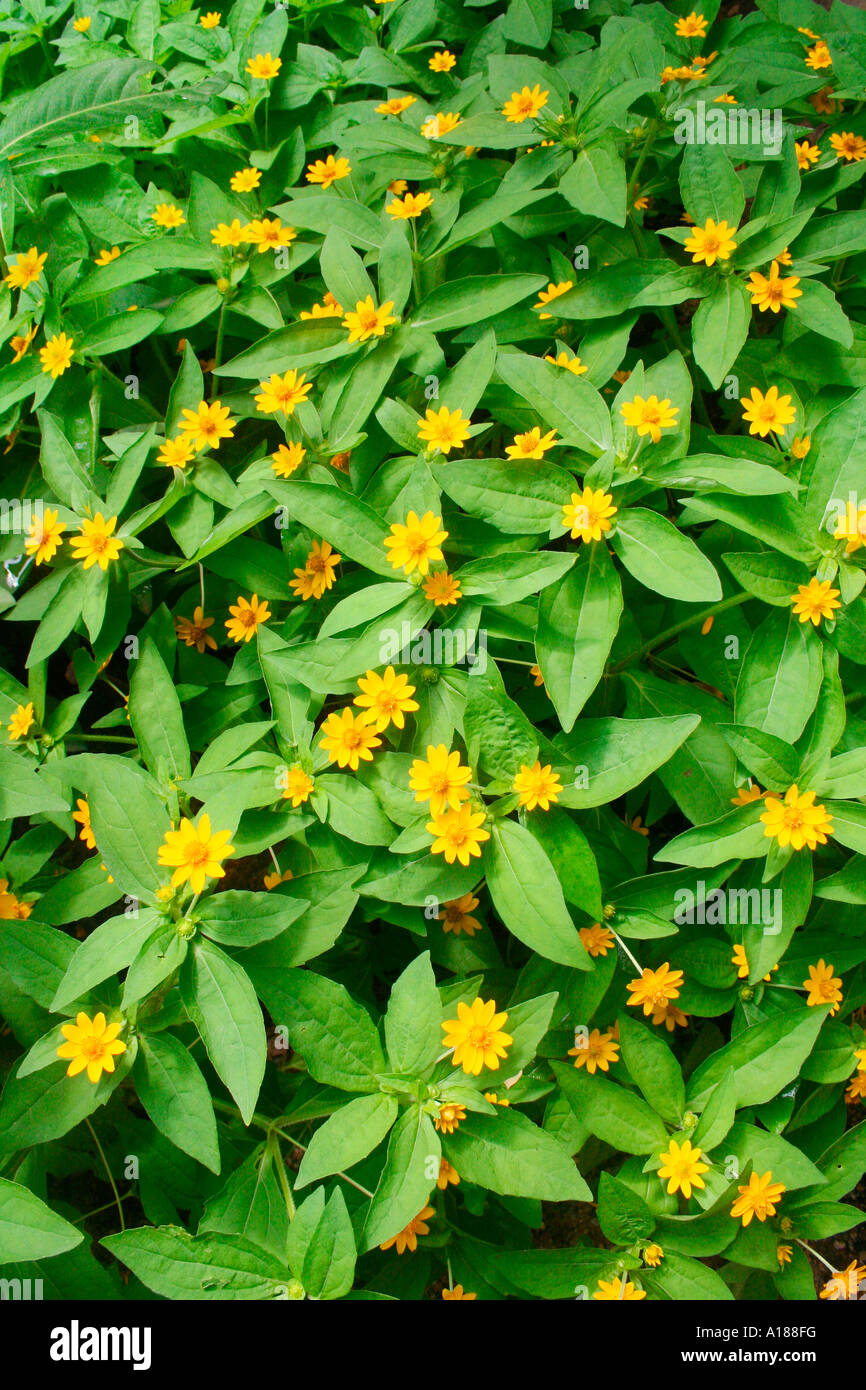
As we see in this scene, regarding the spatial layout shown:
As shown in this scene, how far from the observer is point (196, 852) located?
1941 millimetres

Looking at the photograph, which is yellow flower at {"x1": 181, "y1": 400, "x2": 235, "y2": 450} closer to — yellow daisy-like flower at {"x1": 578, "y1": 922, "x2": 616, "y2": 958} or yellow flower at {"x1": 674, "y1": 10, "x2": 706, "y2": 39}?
yellow daisy-like flower at {"x1": 578, "y1": 922, "x2": 616, "y2": 958}

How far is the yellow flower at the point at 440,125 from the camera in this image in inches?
111

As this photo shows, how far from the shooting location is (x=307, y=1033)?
200 cm

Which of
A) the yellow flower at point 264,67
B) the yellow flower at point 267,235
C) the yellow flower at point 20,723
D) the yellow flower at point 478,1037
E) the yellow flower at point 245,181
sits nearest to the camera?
the yellow flower at point 478,1037

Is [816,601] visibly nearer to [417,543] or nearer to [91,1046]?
[417,543]

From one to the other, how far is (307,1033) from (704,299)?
2041mm

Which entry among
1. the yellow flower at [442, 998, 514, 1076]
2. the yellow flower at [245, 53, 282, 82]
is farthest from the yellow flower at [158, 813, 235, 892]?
the yellow flower at [245, 53, 282, 82]

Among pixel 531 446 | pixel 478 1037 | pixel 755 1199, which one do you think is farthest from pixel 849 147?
pixel 755 1199

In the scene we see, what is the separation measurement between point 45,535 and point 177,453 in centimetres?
40

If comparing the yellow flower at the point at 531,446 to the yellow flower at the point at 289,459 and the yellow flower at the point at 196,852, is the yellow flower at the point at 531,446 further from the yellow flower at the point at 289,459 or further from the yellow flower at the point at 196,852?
the yellow flower at the point at 196,852

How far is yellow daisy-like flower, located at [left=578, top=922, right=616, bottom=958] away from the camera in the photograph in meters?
2.13

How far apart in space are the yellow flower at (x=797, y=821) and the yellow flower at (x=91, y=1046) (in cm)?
141

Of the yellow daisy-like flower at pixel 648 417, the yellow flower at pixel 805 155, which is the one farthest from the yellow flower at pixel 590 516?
the yellow flower at pixel 805 155

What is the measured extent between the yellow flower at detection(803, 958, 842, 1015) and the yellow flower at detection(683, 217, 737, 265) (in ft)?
5.71
